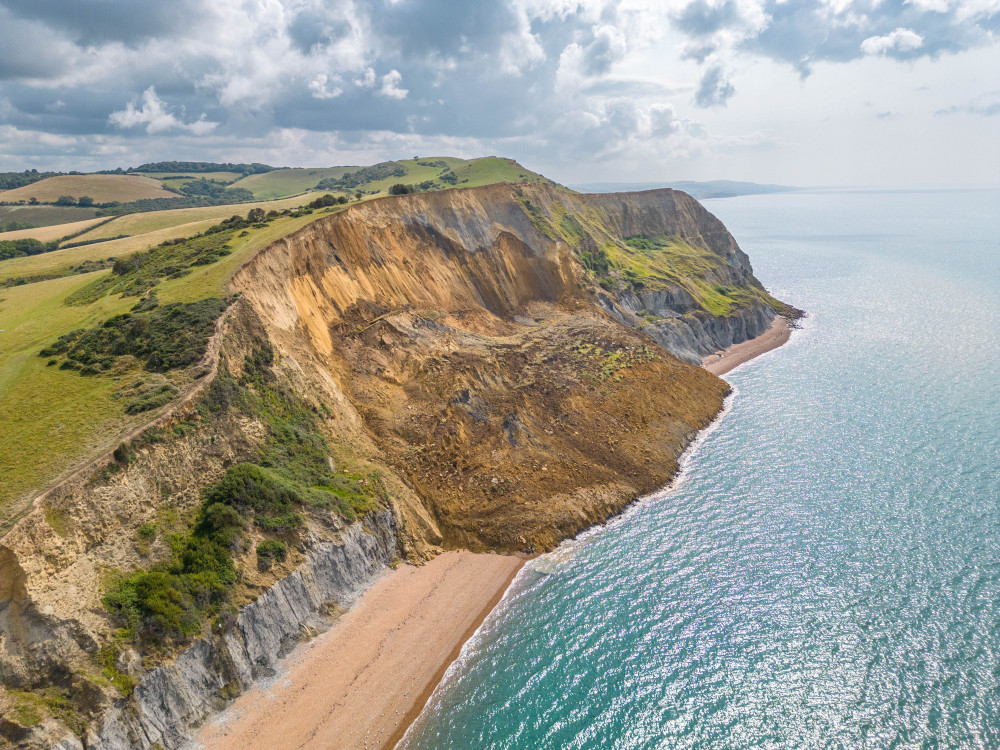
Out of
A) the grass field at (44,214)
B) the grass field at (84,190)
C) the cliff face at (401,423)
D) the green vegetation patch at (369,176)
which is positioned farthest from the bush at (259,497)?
the grass field at (84,190)

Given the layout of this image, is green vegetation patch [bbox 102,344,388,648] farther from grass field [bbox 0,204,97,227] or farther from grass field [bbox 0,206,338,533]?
grass field [bbox 0,204,97,227]

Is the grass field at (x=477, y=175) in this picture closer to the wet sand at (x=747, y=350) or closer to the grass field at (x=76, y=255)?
the grass field at (x=76, y=255)

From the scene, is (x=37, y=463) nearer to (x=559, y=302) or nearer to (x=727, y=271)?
(x=559, y=302)

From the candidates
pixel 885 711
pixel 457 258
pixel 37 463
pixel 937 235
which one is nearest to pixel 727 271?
pixel 457 258

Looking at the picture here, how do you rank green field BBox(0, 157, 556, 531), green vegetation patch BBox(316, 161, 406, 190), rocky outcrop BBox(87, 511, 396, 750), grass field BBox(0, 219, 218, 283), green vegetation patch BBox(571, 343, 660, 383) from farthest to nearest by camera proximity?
1. green vegetation patch BBox(316, 161, 406, 190)
2. grass field BBox(0, 219, 218, 283)
3. green vegetation patch BBox(571, 343, 660, 383)
4. green field BBox(0, 157, 556, 531)
5. rocky outcrop BBox(87, 511, 396, 750)

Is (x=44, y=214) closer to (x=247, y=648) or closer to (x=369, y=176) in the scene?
(x=369, y=176)

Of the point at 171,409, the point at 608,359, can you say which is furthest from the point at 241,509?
the point at 608,359

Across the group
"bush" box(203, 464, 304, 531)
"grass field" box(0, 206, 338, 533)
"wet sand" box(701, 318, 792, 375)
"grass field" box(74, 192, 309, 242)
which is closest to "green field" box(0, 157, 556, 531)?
"grass field" box(0, 206, 338, 533)
